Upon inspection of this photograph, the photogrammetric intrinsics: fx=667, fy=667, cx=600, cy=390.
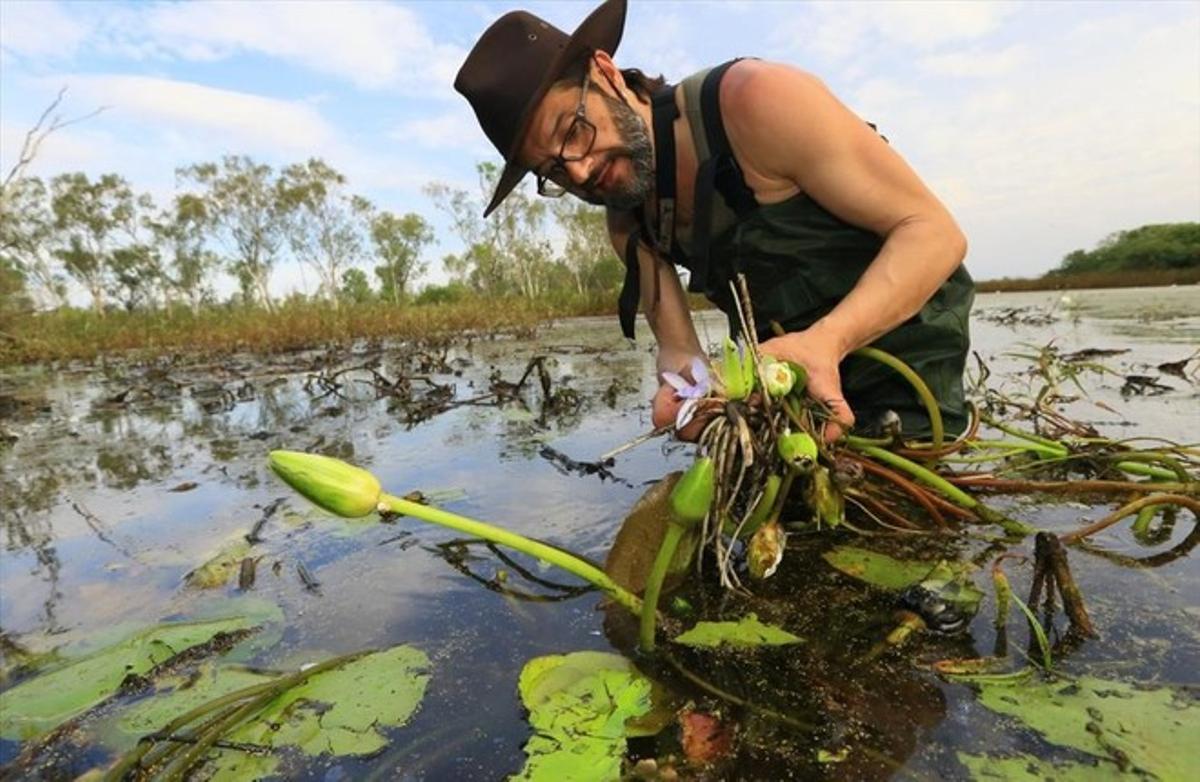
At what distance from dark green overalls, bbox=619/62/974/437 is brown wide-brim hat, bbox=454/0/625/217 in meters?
0.30

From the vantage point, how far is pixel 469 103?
207 centimetres

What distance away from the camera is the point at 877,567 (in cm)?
158

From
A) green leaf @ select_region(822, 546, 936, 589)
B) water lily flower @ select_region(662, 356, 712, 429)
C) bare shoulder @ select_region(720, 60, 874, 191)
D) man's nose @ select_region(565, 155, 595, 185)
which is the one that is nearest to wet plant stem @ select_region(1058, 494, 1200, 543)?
green leaf @ select_region(822, 546, 936, 589)

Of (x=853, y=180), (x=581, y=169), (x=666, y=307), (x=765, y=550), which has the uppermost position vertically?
(x=581, y=169)

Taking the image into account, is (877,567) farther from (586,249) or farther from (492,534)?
(586,249)

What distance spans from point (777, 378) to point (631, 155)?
1065 millimetres

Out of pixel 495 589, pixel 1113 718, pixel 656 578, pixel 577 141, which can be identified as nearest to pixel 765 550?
pixel 656 578

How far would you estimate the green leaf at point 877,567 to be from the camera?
1.50m

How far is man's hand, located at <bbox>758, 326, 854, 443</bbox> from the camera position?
1482 millimetres

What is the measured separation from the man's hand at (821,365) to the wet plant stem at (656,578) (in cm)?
54

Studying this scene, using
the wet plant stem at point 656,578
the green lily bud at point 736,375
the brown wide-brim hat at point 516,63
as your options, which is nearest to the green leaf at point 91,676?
the wet plant stem at point 656,578

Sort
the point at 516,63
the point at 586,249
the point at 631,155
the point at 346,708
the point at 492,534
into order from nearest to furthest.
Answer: the point at 492,534 < the point at 346,708 < the point at 516,63 < the point at 631,155 < the point at 586,249

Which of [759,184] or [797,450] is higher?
[759,184]

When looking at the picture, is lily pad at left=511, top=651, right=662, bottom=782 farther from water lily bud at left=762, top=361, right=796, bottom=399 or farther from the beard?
the beard
